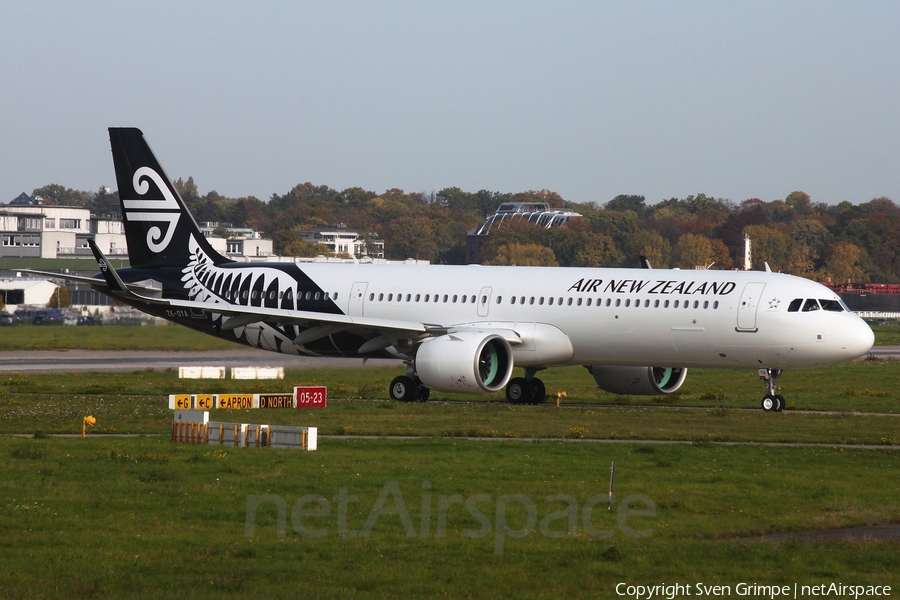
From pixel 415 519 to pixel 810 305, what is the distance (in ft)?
68.4

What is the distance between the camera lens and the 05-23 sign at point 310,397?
35.8 metres

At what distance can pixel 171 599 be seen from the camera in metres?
13.6

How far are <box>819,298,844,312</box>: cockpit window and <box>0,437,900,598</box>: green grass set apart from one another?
9568 millimetres

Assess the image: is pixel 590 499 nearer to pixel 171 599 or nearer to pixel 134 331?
pixel 171 599

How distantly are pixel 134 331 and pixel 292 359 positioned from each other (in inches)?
561

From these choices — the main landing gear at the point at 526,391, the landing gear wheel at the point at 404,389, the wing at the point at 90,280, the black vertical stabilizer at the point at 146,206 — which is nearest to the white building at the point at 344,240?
the black vertical stabilizer at the point at 146,206

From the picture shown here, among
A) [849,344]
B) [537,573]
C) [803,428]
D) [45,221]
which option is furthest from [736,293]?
[45,221]

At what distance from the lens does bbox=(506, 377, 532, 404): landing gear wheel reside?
1566 inches

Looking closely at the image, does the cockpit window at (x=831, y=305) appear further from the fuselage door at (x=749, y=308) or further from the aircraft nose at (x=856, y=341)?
the fuselage door at (x=749, y=308)

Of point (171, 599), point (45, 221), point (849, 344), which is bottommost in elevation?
point (171, 599)

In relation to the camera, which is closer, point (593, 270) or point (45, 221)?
point (593, 270)

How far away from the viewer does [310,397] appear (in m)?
36.1

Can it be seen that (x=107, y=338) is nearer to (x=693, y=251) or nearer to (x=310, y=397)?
(x=310, y=397)

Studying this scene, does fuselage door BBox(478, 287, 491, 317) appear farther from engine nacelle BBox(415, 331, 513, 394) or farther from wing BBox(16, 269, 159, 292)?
wing BBox(16, 269, 159, 292)
